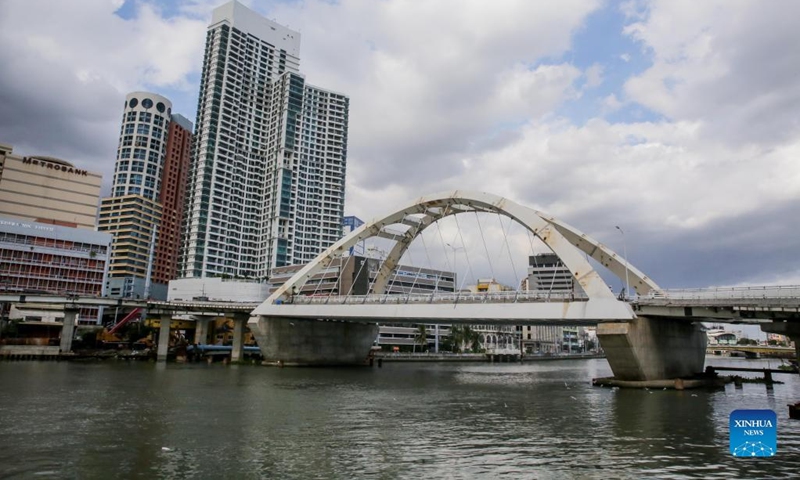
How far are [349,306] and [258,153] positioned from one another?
406 ft

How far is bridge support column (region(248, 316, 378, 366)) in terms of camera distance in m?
69.7

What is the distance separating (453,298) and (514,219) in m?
10.1

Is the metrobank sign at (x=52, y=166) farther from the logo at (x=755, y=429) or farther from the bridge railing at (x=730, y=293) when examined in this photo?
the logo at (x=755, y=429)

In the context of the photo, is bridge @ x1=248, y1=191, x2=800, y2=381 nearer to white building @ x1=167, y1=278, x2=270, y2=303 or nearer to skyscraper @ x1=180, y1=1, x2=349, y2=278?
white building @ x1=167, y1=278, x2=270, y2=303

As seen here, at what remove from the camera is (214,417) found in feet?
83.0

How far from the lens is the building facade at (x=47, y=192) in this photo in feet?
371

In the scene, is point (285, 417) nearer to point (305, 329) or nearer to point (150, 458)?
point (150, 458)

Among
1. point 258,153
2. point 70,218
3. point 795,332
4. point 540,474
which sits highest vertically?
point 258,153

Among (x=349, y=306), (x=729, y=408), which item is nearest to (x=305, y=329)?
(x=349, y=306)

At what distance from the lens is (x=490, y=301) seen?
50.5 m

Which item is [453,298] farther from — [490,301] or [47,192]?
[47,192]

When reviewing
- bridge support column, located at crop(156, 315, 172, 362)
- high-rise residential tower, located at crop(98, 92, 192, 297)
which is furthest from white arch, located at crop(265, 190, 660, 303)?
high-rise residential tower, located at crop(98, 92, 192, 297)

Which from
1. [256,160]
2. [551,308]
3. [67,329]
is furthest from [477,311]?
[256,160]

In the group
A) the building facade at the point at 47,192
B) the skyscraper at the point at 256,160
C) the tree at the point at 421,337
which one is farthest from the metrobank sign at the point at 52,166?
the tree at the point at 421,337
